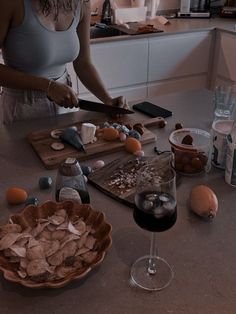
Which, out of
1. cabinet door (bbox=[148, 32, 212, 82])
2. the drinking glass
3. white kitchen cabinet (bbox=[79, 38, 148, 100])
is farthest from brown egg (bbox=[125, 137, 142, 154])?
cabinet door (bbox=[148, 32, 212, 82])

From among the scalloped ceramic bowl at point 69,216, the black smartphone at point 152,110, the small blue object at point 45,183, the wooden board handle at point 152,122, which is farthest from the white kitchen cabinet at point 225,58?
the scalloped ceramic bowl at point 69,216

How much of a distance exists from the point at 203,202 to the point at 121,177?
26 cm

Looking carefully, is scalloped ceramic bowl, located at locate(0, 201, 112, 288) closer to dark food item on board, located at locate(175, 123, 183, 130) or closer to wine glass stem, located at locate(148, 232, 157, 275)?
wine glass stem, located at locate(148, 232, 157, 275)

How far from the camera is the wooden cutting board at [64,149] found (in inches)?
46.8

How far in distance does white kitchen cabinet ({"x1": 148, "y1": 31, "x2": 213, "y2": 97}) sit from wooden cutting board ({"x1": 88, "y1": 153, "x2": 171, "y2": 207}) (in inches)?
65.9

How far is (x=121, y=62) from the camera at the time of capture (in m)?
2.60

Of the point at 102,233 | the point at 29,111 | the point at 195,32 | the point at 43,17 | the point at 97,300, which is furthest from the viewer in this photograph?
the point at 195,32

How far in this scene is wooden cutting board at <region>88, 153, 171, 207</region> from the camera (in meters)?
1.04

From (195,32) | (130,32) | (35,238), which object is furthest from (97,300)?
(195,32)

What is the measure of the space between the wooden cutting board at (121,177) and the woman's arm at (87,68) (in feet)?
1.52

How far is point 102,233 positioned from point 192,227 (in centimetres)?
23

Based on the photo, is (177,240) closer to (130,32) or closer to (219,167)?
(219,167)

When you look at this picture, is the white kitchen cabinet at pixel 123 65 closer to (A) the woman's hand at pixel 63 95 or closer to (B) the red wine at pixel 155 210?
(A) the woman's hand at pixel 63 95

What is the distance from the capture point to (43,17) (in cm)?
141
